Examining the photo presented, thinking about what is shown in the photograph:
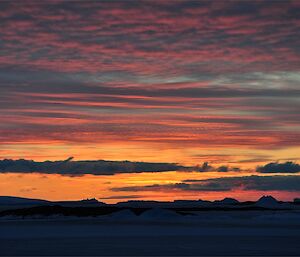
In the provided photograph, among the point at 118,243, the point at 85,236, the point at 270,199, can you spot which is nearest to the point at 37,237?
the point at 85,236

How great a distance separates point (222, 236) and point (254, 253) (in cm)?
1501

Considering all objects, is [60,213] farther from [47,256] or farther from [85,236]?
[47,256]

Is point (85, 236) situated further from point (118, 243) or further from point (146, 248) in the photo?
point (146, 248)

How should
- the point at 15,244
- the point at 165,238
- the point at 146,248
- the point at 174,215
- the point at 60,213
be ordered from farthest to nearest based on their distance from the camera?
the point at 60,213 < the point at 174,215 < the point at 165,238 < the point at 15,244 < the point at 146,248

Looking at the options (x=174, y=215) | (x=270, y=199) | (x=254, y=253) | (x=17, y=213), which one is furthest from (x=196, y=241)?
(x=270, y=199)

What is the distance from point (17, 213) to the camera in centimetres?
10062

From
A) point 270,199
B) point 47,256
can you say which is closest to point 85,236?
point 47,256

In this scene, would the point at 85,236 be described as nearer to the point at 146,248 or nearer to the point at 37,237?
the point at 37,237

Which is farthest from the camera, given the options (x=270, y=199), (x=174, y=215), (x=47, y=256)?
(x=270, y=199)

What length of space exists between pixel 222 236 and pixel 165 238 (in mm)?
5142

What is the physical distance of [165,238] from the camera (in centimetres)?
5088

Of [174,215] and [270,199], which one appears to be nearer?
[174,215]

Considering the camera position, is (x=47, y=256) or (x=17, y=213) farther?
(x=17, y=213)

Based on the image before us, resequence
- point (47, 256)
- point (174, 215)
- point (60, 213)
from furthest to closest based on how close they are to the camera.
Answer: point (60, 213) → point (174, 215) → point (47, 256)
